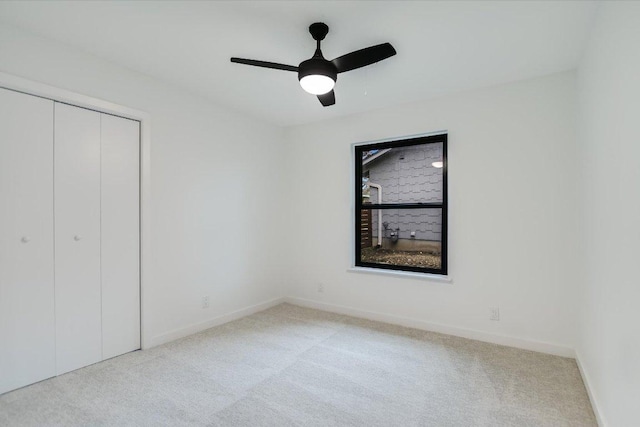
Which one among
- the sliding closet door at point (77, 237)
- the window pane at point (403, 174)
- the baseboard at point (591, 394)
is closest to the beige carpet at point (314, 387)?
the baseboard at point (591, 394)

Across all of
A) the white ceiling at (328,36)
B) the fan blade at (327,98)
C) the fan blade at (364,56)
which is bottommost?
the fan blade at (327,98)

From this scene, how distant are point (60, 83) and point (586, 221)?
13.3 ft

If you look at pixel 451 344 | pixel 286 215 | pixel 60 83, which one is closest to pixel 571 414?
pixel 451 344

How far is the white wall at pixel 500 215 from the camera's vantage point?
2730 mm

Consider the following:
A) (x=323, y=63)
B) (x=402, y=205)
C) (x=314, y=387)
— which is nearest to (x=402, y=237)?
(x=402, y=205)

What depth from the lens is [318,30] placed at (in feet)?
6.80

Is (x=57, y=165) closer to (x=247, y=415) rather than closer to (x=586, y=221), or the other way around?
(x=247, y=415)

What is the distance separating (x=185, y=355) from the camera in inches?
108

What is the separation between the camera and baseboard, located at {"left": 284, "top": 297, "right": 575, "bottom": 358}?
2760 mm

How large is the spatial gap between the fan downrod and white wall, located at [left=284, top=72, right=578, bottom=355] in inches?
65.8

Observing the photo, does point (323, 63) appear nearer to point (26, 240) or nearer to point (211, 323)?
point (26, 240)

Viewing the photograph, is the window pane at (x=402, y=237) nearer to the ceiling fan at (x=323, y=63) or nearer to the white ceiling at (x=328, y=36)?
the white ceiling at (x=328, y=36)

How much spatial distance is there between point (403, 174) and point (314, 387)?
248 cm

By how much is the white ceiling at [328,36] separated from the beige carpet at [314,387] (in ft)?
8.10
